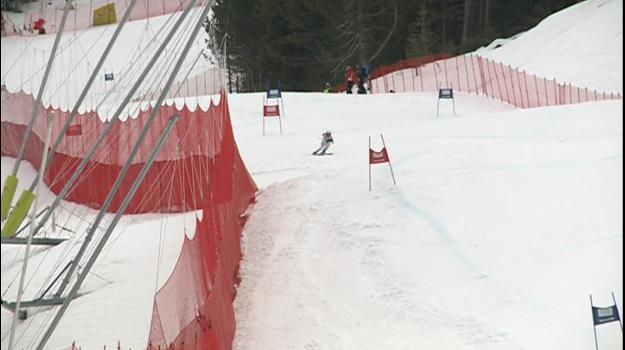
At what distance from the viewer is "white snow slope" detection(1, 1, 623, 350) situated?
35.1 feet

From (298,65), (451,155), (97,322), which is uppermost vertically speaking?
(298,65)

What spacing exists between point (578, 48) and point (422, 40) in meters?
8.93

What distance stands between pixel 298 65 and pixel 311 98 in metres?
17.3

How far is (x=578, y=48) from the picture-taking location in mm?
34281

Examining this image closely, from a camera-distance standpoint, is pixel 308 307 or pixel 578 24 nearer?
pixel 308 307

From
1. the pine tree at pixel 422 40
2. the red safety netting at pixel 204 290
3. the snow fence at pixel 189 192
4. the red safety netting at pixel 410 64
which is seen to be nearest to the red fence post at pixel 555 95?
the red safety netting at pixel 410 64

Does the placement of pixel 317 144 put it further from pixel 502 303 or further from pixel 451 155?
pixel 502 303

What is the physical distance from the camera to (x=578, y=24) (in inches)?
1451

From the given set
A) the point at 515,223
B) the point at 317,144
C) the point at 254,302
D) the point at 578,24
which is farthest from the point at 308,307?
the point at 578,24

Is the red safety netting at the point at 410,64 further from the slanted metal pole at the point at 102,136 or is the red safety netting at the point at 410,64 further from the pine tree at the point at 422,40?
the slanted metal pole at the point at 102,136

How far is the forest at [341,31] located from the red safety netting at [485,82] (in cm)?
428

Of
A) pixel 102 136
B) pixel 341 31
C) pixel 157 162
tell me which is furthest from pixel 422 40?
pixel 102 136

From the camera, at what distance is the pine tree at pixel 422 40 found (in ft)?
136

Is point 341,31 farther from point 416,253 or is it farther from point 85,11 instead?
point 416,253
